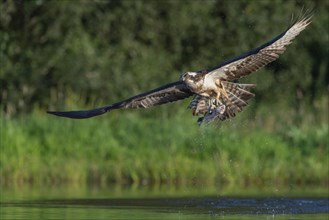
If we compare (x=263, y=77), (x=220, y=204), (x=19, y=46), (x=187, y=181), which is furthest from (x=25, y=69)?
(x=220, y=204)

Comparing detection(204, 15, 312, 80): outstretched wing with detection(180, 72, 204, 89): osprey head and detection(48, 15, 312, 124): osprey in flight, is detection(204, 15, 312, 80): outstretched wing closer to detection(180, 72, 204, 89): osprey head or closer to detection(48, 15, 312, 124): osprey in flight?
detection(48, 15, 312, 124): osprey in flight

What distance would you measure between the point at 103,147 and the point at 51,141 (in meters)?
0.79

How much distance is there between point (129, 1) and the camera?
997 inches

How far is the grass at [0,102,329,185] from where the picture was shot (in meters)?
18.2

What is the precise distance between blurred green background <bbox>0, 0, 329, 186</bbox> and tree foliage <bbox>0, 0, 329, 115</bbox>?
26 mm

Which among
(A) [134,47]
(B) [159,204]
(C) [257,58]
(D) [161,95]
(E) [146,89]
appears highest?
(A) [134,47]

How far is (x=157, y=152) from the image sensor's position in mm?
18938

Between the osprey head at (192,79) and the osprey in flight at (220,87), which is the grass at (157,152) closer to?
the osprey in flight at (220,87)

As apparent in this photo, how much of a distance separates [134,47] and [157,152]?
701 centimetres

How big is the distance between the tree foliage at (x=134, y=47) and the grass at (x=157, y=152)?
3.05 meters

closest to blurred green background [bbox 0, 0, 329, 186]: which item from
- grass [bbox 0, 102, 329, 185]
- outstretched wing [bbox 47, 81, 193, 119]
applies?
grass [bbox 0, 102, 329, 185]

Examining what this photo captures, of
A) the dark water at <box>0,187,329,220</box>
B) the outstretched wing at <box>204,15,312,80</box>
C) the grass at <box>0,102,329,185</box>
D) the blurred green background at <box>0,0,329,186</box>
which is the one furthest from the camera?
the blurred green background at <box>0,0,329,186</box>

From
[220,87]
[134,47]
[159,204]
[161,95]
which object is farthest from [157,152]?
[134,47]

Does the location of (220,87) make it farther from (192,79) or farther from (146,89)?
(146,89)
